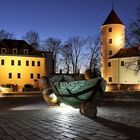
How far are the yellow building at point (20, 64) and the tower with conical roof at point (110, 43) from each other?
13.9 metres

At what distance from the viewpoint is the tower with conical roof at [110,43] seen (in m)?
74.5

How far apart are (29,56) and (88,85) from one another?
183ft

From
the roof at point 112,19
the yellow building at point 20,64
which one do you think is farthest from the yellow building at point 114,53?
the yellow building at point 20,64

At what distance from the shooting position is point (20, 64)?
68.1m

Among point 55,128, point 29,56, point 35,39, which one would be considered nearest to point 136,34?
point 29,56

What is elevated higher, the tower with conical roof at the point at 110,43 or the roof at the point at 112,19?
the roof at the point at 112,19

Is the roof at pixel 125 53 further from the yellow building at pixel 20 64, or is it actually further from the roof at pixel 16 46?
the roof at pixel 16 46

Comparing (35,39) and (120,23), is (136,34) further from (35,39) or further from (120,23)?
(35,39)

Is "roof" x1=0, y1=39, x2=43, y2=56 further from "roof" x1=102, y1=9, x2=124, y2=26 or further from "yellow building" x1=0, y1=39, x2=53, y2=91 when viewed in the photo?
"roof" x1=102, y1=9, x2=124, y2=26

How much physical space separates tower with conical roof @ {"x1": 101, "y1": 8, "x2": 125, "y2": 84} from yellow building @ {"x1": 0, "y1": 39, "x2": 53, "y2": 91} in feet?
45.6

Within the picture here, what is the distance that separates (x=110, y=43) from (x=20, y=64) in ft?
73.0

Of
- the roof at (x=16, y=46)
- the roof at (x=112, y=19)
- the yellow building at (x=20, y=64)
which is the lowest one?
the yellow building at (x=20, y=64)

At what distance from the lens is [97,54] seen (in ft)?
257

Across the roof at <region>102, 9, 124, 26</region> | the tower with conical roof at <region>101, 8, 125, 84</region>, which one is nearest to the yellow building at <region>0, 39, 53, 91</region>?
the tower with conical roof at <region>101, 8, 125, 84</region>
